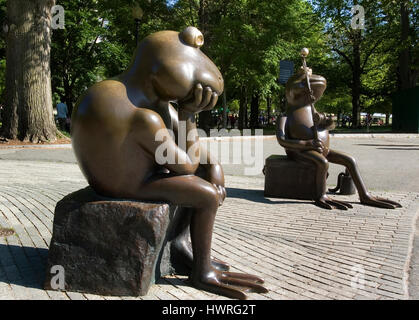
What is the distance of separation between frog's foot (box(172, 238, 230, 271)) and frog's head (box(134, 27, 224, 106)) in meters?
1.20

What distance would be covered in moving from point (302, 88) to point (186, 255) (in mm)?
3944

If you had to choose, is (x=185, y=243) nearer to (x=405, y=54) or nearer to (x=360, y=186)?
(x=360, y=186)

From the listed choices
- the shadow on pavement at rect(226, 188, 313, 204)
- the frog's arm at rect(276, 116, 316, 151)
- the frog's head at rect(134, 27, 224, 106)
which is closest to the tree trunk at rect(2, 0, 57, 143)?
the shadow on pavement at rect(226, 188, 313, 204)

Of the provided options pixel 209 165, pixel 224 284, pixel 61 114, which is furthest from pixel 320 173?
pixel 61 114

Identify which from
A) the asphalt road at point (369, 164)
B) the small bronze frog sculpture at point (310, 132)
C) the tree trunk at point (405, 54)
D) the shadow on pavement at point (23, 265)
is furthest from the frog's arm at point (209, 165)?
the tree trunk at point (405, 54)

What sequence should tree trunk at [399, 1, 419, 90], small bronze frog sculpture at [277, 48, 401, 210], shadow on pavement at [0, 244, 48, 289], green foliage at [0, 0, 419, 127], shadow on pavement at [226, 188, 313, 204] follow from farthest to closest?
tree trunk at [399, 1, 419, 90] → green foliage at [0, 0, 419, 127] → shadow on pavement at [226, 188, 313, 204] → small bronze frog sculpture at [277, 48, 401, 210] → shadow on pavement at [0, 244, 48, 289]

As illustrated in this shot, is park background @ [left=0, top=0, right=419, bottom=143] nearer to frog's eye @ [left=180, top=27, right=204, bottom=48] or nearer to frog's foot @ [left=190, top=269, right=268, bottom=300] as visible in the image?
frog's eye @ [left=180, top=27, right=204, bottom=48]

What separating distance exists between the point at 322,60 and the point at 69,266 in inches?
1352

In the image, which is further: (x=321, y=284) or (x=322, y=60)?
(x=322, y=60)

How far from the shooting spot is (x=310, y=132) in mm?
6309

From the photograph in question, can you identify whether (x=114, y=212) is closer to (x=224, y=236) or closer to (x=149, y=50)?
(x=149, y=50)

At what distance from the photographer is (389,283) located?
10.6 feet

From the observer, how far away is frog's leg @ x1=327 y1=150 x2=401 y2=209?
20.1 ft
